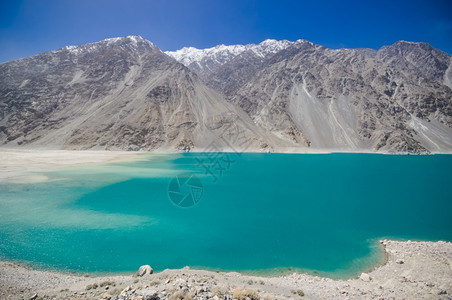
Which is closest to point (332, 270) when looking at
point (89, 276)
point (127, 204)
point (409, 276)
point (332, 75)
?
point (409, 276)

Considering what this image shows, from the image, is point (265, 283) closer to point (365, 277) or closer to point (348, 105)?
point (365, 277)

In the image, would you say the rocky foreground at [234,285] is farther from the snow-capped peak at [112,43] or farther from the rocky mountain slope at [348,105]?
the snow-capped peak at [112,43]

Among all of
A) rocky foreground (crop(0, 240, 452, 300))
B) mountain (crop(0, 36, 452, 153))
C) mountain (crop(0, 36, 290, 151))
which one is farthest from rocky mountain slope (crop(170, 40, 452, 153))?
rocky foreground (crop(0, 240, 452, 300))

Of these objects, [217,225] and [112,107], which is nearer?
[217,225]

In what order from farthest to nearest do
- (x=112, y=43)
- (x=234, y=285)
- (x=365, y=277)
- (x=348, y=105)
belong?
(x=112, y=43) < (x=348, y=105) < (x=365, y=277) < (x=234, y=285)

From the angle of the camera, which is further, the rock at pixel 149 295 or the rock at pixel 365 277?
the rock at pixel 365 277

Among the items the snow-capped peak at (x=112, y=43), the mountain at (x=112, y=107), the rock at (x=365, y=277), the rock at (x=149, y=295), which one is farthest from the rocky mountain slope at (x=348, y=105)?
the rock at (x=149, y=295)

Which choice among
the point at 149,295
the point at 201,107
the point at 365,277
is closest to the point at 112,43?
the point at 201,107

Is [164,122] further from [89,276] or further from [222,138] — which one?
[89,276]
